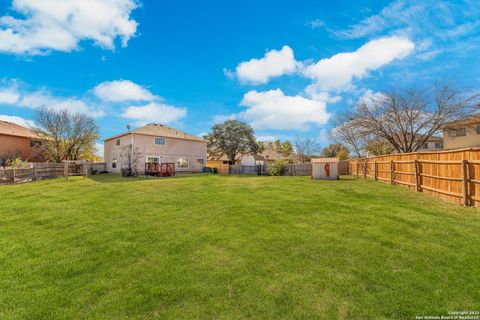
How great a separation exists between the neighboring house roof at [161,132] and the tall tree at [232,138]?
500 inches

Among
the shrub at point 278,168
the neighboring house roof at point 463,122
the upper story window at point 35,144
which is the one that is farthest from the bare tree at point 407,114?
the upper story window at point 35,144

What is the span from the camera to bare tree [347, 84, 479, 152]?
22292 mm

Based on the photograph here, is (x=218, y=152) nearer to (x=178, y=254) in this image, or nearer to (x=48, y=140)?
(x=48, y=140)

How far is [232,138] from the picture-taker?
44.4 metres

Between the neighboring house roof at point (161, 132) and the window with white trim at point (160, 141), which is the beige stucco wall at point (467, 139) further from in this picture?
the window with white trim at point (160, 141)

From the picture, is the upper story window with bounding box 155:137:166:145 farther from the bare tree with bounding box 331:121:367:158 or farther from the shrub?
the bare tree with bounding box 331:121:367:158

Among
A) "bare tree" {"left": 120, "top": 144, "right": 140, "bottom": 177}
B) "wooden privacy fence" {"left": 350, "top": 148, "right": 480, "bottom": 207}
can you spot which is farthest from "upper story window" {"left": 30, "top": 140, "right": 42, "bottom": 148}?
"wooden privacy fence" {"left": 350, "top": 148, "right": 480, "bottom": 207}

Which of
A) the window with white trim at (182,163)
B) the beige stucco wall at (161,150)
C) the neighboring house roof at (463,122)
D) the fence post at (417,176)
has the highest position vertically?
the neighboring house roof at (463,122)

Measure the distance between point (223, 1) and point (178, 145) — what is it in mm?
18826

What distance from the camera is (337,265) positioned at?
4.20m

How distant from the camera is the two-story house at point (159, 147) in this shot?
26641 millimetres

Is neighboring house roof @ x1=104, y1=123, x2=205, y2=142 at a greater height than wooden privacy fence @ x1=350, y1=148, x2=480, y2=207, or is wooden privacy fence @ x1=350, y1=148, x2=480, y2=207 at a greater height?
neighboring house roof @ x1=104, y1=123, x2=205, y2=142

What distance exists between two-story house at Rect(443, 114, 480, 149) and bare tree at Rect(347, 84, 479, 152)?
1.33 meters

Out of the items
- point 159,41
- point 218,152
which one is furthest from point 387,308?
point 218,152
